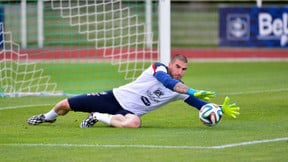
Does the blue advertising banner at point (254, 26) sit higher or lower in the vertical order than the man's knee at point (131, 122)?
higher

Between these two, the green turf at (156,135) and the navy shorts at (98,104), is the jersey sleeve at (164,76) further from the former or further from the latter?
the navy shorts at (98,104)

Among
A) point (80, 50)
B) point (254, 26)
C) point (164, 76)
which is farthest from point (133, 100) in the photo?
point (254, 26)

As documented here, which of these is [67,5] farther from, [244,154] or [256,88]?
[244,154]

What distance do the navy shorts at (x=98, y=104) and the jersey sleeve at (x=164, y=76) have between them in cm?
79

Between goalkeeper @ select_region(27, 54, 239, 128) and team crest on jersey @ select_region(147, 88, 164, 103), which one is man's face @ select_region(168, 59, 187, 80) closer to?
goalkeeper @ select_region(27, 54, 239, 128)

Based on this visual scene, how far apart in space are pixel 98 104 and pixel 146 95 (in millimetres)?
684

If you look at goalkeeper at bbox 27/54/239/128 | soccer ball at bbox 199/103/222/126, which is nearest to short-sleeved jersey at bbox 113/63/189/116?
goalkeeper at bbox 27/54/239/128

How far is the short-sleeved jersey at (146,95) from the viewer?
563 inches

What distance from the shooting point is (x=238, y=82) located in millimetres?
23156

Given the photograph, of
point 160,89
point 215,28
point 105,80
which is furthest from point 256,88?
point 215,28

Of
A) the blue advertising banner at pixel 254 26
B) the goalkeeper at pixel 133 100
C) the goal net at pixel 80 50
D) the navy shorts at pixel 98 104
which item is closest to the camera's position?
the goalkeeper at pixel 133 100

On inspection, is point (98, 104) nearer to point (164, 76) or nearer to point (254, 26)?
point (164, 76)

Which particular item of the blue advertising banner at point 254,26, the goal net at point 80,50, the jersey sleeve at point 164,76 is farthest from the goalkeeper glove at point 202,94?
the blue advertising banner at point 254,26

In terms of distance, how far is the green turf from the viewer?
11594 mm
